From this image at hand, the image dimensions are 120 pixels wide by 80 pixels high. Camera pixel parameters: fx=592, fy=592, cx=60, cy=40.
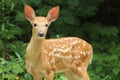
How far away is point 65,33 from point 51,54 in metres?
3.00

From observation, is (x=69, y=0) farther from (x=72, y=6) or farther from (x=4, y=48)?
(x=4, y=48)

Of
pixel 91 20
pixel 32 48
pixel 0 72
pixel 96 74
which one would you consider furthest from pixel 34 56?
pixel 91 20

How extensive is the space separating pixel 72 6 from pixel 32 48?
3151 millimetres

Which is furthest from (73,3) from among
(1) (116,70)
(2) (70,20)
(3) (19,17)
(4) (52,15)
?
(4) (52,15)

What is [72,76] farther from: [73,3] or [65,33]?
[65,33]

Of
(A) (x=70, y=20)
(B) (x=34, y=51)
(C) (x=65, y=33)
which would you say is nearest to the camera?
(B) (x=34, y=51)

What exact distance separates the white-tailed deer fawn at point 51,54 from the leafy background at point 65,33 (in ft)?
4.15

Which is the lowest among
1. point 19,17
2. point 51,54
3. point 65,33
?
point 65,33

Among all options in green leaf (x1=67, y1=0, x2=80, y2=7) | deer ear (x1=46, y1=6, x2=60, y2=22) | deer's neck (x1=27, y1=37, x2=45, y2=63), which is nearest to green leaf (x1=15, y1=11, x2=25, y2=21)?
green leaf (x1=67, y1=0, x2=80, y2=7)

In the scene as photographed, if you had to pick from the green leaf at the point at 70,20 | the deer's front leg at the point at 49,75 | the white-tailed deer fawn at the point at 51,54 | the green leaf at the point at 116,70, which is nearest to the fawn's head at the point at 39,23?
the white-tailed deer fawn at the point at 51,54

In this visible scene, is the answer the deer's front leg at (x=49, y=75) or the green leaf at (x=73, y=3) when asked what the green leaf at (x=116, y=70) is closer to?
the green leaf at (x=73, y=3)

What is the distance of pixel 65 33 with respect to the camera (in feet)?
35.5

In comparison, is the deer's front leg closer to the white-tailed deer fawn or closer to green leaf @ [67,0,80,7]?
the white-tailed deer fawn

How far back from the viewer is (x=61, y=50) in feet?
26.0
